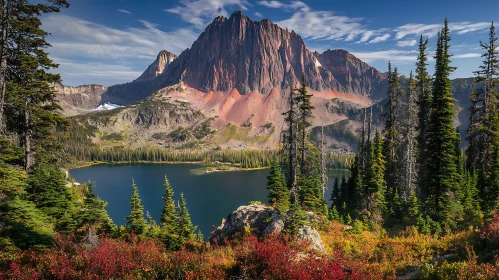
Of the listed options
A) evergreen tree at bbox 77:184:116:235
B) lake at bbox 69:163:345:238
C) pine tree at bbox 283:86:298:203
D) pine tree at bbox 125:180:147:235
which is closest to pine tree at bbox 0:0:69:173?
evergreen tree at bbox 77:184:116:235

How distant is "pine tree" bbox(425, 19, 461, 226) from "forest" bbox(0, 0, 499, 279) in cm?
11

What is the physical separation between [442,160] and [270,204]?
15945 mm

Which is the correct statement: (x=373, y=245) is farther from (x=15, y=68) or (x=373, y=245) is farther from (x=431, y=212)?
(x=15, y=68)

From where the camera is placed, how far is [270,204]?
88.4ft

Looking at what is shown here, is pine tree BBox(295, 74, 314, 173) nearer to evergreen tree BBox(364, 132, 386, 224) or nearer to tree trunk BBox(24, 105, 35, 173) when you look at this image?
evergreen tree BBox(364, 132, 386, 224)

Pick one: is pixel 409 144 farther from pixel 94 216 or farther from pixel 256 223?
pixel 94 216

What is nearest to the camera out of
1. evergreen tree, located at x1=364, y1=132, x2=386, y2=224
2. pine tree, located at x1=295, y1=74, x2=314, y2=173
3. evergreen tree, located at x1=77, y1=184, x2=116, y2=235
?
evergreen tree, located at x1=77, y1=184, x2=116, y2=235

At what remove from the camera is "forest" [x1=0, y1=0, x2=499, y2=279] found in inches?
340

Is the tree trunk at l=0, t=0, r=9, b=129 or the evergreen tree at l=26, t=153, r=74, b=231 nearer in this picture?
the tree trunk at l=0, t=0, r=9, b=129

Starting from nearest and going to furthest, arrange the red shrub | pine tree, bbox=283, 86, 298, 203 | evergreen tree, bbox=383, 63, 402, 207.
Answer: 1. the red shrub
2. pine tree, bbox=283, 86, 298, 203
3. evergreen tree, bbox=383, 63, 402, 207


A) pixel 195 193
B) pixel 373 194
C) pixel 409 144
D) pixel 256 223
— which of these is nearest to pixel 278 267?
pixel 256 223

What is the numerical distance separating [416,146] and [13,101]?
152 feet

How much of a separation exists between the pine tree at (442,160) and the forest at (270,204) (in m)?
0.11

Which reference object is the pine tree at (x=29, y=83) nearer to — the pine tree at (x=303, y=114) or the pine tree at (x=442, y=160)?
the pine tree at (x=303, y=114)
